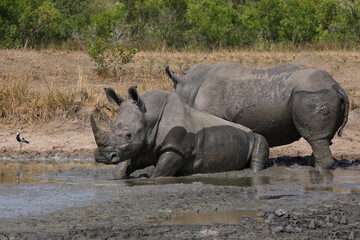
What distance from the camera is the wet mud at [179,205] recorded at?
5645 millimetres

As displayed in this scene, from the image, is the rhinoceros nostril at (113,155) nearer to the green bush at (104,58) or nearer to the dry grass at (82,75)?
the dry grass at (82,75)

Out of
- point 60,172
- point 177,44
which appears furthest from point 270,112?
point 177,44

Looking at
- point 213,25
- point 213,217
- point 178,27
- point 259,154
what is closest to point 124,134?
point 259,154

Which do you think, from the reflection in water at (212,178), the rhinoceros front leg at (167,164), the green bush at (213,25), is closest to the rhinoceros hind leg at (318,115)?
the reflection in water at (212,178)

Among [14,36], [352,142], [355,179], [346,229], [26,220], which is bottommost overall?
[14,36]

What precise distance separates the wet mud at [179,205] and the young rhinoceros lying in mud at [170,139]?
0.20 metres

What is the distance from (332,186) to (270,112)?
73.5 inches

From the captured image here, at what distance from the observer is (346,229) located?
5.78 metres

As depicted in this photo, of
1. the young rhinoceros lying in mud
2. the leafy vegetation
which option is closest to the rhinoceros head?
the young rhinoceros lying in mud

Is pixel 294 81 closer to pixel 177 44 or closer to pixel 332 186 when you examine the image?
pixel 332 186

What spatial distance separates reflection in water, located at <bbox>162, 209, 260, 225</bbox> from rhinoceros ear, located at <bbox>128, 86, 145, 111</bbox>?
2742 millimetres

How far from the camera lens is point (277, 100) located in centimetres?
989

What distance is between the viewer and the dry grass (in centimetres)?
1389

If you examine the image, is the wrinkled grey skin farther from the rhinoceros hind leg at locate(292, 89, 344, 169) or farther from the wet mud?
the wet mud
